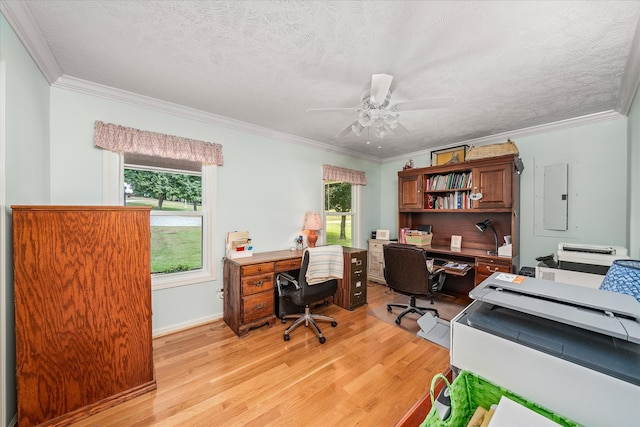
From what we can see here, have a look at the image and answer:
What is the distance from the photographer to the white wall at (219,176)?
6.88 ft

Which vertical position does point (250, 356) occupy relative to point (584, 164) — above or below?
below

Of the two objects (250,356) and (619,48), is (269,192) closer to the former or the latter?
(250,356)

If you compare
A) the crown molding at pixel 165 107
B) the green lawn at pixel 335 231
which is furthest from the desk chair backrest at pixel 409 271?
the crown molding at pixel 165 107

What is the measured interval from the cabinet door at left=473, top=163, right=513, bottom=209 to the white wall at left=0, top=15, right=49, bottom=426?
4210mm

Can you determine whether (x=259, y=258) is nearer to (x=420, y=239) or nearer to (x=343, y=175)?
(x=343, y=175)

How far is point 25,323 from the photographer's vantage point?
1415mm

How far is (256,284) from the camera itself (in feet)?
8.50

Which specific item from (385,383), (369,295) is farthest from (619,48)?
(369,295)

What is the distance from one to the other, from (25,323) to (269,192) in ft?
7.61

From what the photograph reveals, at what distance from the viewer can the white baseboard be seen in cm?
249

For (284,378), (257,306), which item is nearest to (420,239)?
(257,306)

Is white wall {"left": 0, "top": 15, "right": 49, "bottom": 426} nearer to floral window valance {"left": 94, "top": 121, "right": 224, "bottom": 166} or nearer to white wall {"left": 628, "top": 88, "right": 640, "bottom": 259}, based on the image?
floral window valance {"left": 94, "top": 121, "right": 224, "bottom": 166}

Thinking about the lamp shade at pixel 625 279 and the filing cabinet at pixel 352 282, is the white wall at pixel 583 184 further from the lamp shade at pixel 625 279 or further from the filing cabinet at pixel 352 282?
the filing cabinet at pixel 352 282

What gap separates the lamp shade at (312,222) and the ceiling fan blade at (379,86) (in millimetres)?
1832
